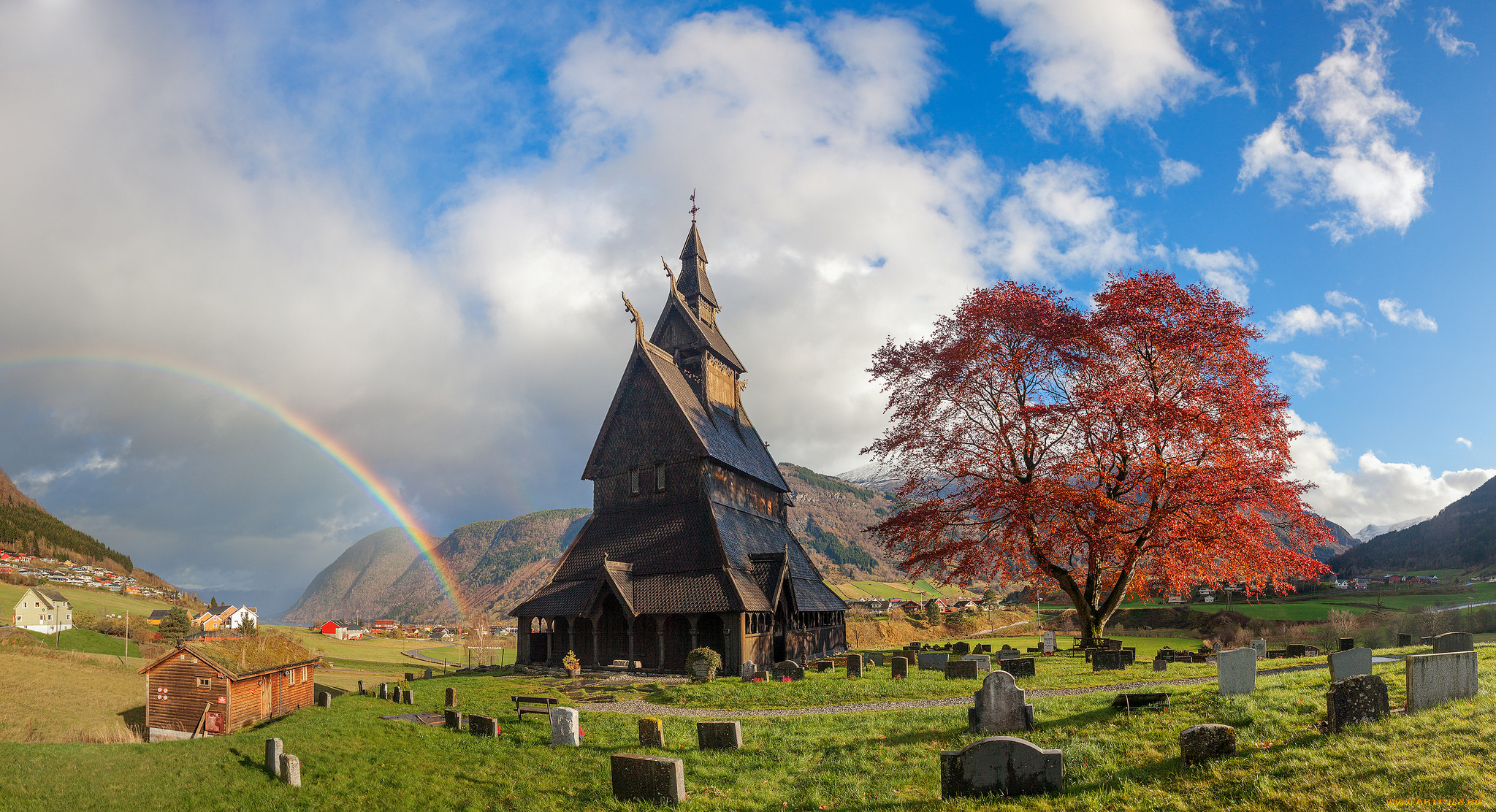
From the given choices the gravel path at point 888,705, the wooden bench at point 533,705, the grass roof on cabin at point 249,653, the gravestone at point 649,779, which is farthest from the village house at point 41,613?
the gravestone at point 649,779

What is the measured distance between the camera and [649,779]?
11.6 meters

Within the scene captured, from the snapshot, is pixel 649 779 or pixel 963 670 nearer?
pixel 649 779

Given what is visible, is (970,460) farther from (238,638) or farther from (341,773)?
(238,638)

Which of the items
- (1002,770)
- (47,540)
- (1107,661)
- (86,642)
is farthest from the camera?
(47,540)

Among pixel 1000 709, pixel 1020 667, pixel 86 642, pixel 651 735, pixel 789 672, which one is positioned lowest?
pixel 86 642

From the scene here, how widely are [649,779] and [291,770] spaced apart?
31.7 ft

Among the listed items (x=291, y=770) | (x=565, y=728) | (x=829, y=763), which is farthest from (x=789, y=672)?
(x=291, y=770)

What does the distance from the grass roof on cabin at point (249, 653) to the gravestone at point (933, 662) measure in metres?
27.1

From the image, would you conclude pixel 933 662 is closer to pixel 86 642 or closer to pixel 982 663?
pixel 982 663

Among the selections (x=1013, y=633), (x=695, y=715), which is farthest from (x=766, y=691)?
(x=1013, y=633)

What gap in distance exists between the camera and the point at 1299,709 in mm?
12172

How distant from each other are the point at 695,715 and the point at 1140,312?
62.2 feet

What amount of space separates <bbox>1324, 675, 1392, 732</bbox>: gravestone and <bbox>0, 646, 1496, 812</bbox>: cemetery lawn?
0.21 meters

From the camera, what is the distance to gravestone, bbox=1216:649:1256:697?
14328 mm
